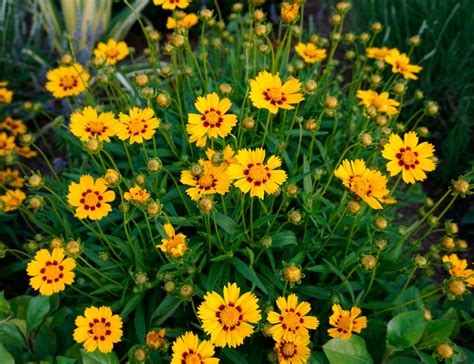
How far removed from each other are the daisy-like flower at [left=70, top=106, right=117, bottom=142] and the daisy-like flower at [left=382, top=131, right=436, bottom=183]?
2.68 feet

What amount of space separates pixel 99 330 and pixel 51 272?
207 millimetres

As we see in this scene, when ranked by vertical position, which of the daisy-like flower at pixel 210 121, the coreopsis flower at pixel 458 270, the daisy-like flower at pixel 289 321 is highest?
the daisy-like flower at pixel 210 121

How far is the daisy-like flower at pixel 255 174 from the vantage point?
4.17ft

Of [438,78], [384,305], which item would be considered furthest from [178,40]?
[438,78]

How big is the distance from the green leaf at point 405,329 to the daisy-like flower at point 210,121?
733mm

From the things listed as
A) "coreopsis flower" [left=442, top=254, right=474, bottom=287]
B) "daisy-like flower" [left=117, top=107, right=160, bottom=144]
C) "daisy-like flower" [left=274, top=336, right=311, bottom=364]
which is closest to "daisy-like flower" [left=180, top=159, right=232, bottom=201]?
"daisy-like flower" [left=117, top=107, right=160, bottom=144]

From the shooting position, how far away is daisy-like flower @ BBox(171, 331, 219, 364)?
48.2 inches

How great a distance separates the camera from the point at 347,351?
142 centimetres

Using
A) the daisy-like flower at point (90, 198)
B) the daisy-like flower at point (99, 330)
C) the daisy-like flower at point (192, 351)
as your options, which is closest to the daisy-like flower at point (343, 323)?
the daisy-like flower at point (192, 351)

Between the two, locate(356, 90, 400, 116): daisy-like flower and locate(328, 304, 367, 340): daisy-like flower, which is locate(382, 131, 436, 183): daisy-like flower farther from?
locate(328, 304, 367, 340): daisy-like flower

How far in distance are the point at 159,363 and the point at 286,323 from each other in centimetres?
45

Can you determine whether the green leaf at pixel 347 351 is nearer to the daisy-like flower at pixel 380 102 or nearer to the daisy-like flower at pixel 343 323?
the daisy-like flower at pixel 343 323

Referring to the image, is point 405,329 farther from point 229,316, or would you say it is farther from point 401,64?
point 401,64

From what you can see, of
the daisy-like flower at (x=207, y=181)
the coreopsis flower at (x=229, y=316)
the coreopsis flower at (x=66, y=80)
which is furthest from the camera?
the coreopsis flower at (x=66, y=80)
